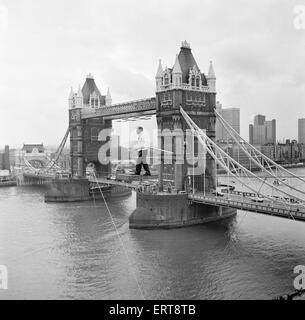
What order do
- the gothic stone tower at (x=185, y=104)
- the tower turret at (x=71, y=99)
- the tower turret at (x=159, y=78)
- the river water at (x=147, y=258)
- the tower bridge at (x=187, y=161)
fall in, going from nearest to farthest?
1. the river water at (x=147, y=258)
2. the tower bridge at (x=187, y=161)
3. the gothic stone tower at (x=185, y=104)
4. the tower turret at (x=159, y=78)
5. the tower turret at (x=71, y=99)

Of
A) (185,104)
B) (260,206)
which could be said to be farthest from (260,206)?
(185,104)

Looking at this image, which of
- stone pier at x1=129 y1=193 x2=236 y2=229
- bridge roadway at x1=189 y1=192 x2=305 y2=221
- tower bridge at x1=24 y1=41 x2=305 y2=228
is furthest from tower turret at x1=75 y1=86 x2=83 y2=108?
bridge roadway at x1=189 y1=192 x2=305 y2=221

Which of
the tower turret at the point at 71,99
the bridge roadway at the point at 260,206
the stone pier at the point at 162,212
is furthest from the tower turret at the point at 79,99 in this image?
the bridge roadway at the point at 260,206

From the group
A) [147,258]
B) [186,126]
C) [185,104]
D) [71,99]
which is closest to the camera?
[147,258]

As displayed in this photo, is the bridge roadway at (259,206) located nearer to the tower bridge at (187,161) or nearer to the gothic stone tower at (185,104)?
the tower bridge at (187,161)

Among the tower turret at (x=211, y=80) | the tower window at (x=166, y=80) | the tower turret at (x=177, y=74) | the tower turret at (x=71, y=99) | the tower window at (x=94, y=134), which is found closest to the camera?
the tower turret at (x=177, y=74)

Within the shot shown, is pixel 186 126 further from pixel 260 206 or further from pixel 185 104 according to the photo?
pixel 260 206
